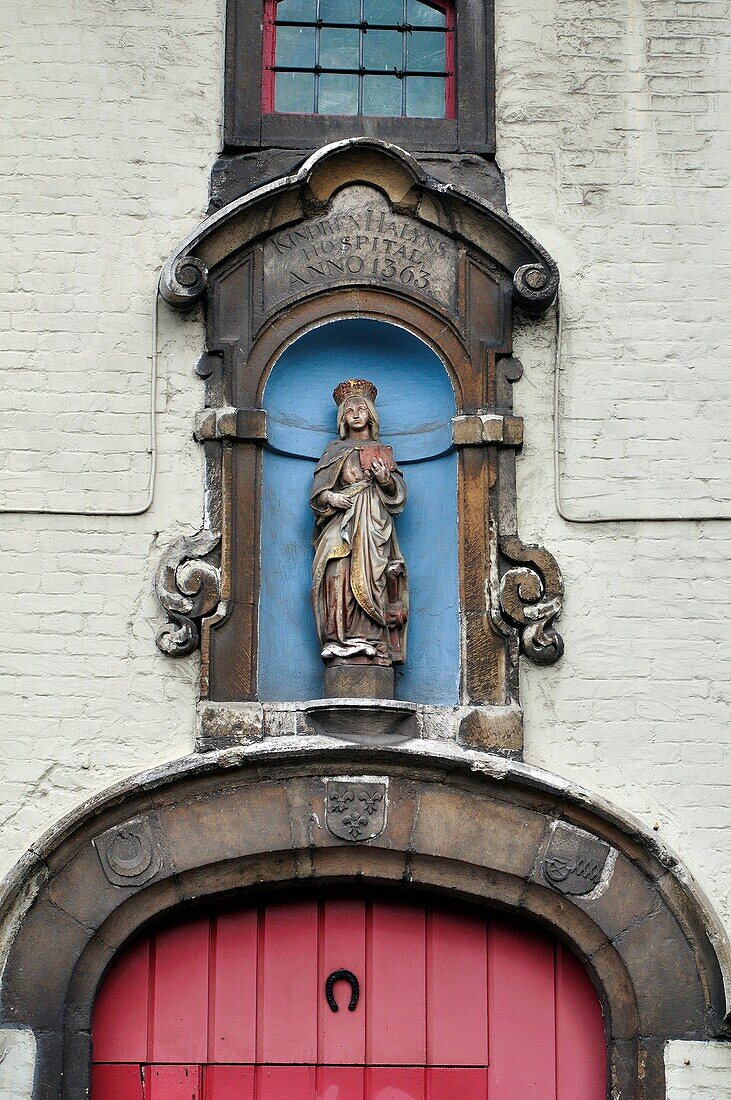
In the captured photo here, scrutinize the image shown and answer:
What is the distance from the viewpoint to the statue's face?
738 cm

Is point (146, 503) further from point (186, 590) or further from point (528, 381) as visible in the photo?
point (528, 381)

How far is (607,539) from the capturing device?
725 centimetres

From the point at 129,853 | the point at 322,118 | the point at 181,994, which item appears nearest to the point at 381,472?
the point at 322,118

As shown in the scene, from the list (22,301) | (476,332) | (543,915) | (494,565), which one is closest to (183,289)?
(22,301)

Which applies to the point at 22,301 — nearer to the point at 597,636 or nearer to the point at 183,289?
the point at 183,289

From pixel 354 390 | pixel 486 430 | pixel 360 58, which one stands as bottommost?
pixel 486 430

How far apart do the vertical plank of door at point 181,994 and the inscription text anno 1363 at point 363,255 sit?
2.61 m

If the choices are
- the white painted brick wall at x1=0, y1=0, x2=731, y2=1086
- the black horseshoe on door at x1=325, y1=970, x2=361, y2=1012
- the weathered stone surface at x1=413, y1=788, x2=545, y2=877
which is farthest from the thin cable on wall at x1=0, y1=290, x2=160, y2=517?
the black horseshoe on door at x1=325, y1=970, x2=361, y2=1012

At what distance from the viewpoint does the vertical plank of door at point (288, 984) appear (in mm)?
6902

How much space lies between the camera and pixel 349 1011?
22.9 feet

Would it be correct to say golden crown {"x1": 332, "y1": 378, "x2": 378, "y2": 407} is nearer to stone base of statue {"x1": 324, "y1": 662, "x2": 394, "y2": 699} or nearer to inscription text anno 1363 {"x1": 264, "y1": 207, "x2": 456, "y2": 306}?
inscription text anno 1363 {"x1": 264, "y1": 207, "x2": 456, "y2": 306}

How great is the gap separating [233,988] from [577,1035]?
4.36ft

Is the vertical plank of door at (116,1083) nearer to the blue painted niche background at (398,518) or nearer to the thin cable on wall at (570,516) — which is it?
the blue painted niche background at (398,518)

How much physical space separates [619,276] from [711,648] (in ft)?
5.26
